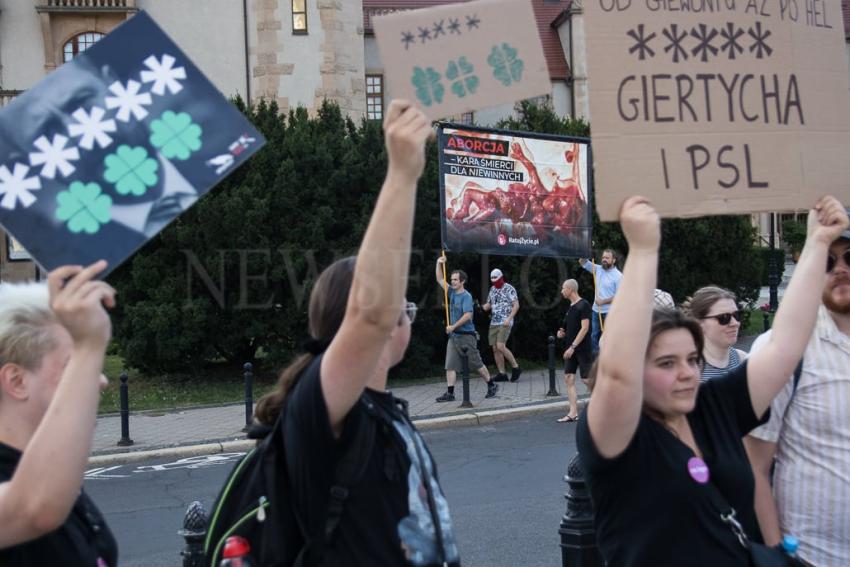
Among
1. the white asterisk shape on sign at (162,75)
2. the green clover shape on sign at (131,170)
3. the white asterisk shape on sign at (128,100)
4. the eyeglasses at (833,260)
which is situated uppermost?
the white asterisk shape on sign at (162,75)

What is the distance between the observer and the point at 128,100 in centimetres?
268

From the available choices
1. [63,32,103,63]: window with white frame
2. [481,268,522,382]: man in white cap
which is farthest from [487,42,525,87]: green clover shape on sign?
[63,32,103,63]: window with white frame

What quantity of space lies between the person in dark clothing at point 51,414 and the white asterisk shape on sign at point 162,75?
23.1 inches

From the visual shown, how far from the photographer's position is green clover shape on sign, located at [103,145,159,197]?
2.61 m

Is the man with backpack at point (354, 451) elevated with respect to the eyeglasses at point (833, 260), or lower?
lower

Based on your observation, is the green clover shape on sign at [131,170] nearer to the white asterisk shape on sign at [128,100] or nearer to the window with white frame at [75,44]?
the white asterisk shape on sign at [128,100]

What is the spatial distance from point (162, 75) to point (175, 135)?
0.59 feet

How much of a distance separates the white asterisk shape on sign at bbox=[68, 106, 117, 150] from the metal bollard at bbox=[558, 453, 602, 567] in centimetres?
291

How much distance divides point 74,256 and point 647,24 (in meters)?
1.88

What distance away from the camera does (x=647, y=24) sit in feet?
10.0

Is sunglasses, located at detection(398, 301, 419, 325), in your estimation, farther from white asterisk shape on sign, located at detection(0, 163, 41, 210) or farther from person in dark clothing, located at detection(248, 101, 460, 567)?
white asterisk shape on sign, located at detection(0, 163, 41, 210)

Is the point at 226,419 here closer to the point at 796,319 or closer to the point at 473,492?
the point at 473,492

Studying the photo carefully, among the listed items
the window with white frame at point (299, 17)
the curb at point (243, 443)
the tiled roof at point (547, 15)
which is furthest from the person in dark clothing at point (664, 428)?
the tiled roof at point (547, 15)

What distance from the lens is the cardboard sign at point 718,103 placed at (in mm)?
2965
